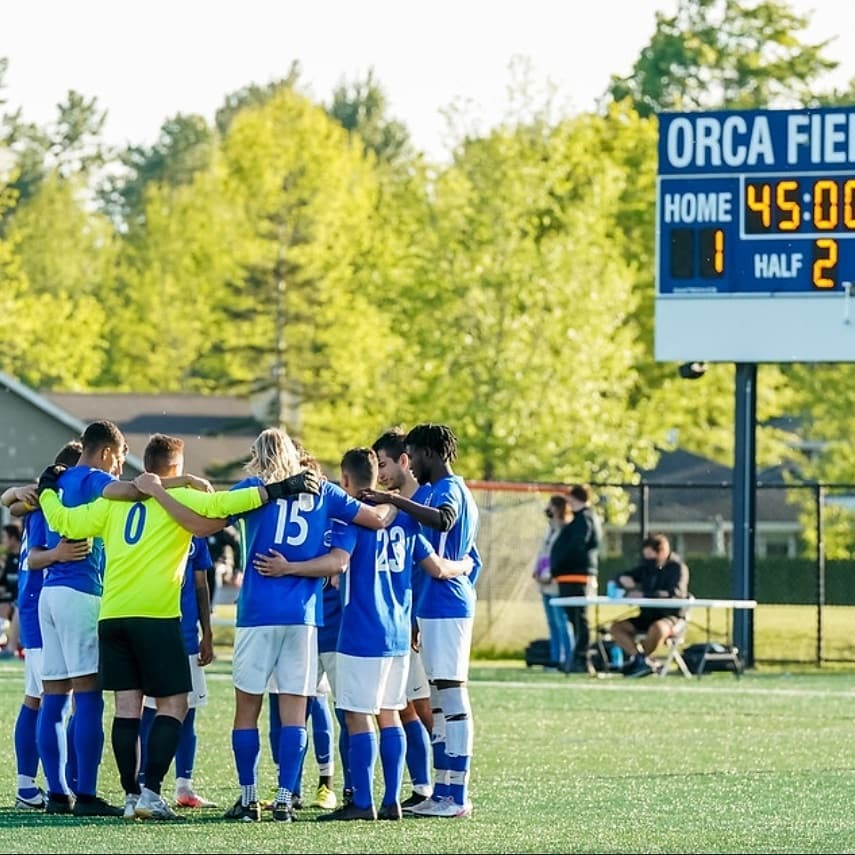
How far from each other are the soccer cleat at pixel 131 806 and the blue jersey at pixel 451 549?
1.66 metres

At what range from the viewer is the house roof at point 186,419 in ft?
173

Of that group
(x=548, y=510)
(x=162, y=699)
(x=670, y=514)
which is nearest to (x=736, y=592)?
(x=548, y=510)

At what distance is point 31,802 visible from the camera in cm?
1033

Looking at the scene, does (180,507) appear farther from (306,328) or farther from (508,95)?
(306,328)

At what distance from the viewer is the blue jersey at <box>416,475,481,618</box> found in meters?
10.2

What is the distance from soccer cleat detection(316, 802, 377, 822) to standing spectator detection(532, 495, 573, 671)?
1248cm

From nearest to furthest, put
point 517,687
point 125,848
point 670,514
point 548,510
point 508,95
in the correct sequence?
point 125,848 < point 517,687 < point 548,510 < point 508,95 < point 670,514

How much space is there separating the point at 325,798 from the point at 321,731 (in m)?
0.55

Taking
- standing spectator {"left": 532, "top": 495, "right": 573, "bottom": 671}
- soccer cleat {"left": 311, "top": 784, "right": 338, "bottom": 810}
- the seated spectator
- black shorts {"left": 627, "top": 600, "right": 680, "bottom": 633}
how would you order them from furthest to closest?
1. standing spectator {"left": 532, "top": 495, "right": 573, "bottom": 671}
2. black shorts {"left": 627, "top": 600, "right": 680, "bottom": 633}
3. the seated spectator
4. soccer cleat {"left": 311, "top": 784, "right": 338, "bottom": 810}

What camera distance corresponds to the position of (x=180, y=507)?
32.1ft

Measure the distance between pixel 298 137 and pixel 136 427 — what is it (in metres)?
9.37

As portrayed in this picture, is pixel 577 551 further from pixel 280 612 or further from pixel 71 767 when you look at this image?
pixel 280 612

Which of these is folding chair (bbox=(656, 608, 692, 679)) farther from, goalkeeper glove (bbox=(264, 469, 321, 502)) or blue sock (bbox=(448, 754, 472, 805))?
goalkeeper glove (bbox=(264, 469, 321, 502))

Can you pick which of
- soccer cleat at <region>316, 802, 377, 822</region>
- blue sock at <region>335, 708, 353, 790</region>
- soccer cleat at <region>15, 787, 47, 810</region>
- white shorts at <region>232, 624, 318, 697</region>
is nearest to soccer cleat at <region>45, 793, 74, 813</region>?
soccer cleat at <region>15, 787, 47, 810</region>
